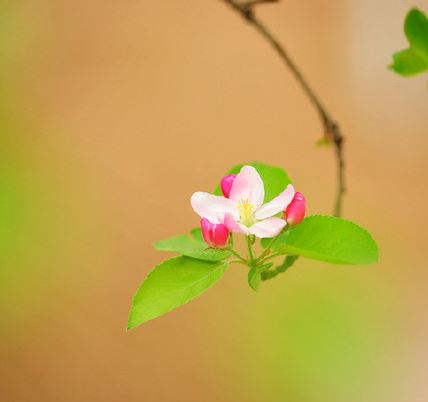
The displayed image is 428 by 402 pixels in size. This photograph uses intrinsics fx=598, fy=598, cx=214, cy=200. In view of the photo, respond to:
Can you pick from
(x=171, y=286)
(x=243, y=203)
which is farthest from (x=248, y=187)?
(x=171, y=286)

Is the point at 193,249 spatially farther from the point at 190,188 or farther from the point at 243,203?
the point at 190,188

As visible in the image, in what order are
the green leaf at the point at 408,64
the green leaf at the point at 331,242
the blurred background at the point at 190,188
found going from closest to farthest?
the green leaf at the point at 331,242
the green leaf at the point at 408,64
the blurred background at the point at 190,188

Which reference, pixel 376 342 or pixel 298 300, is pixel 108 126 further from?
pixel 376 342

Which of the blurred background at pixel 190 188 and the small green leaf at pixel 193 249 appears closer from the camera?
the small green leaf at pixel 193 249

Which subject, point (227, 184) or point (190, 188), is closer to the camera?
point (227, 184)

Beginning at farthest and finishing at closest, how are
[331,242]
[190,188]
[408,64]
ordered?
[190,188], [408,64], [331,242]

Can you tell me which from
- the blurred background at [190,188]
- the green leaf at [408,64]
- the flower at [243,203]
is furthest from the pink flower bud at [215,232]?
the blurred background at [190,188]

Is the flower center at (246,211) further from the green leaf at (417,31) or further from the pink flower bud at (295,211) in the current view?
the green leaf at (417,31)

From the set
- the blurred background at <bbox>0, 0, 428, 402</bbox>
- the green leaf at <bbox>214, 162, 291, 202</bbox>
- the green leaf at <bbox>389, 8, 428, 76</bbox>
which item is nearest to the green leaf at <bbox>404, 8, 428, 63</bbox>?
the green leaf at <bbox>389, 8, 428, 76</bbox>
